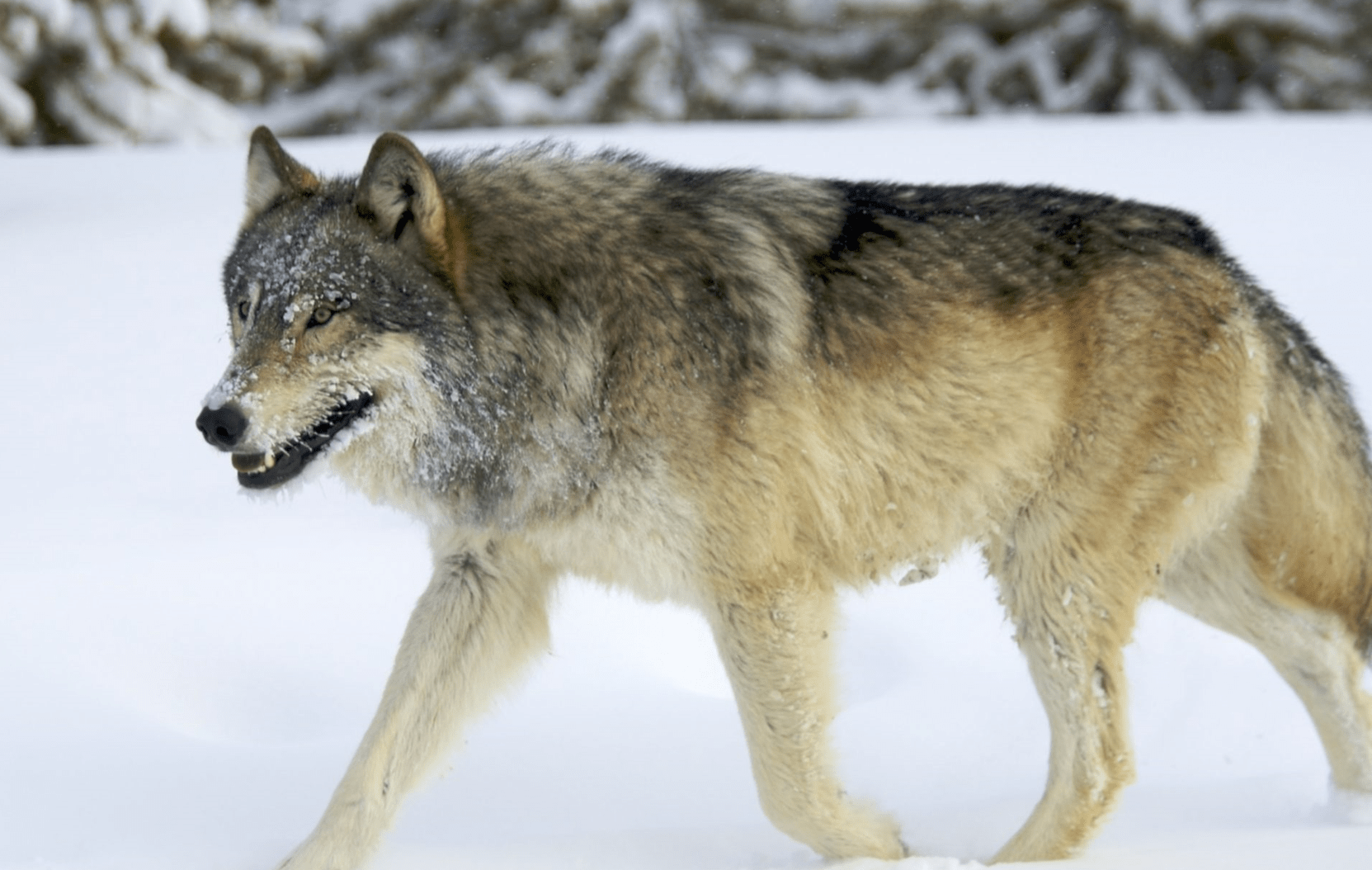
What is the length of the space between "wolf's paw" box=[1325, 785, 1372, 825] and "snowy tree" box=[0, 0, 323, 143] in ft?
33.7

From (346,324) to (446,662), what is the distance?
0.92m

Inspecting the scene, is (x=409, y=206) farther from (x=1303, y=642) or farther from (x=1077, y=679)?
(x=1303, y=642)

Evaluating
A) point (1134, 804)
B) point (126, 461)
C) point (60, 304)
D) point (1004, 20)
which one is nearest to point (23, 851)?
point (126, 461)

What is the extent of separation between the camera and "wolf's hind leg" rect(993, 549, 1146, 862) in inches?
145

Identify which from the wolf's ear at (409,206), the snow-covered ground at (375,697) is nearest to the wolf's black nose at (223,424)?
the wolf's ear at (409,206)

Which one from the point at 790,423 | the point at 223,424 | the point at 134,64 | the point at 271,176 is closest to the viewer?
the point at 223,424

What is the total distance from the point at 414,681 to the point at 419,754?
0.58 ft

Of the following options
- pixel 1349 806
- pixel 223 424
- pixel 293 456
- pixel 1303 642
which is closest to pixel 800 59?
pixel 1303 642

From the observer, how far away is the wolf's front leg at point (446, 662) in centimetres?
354

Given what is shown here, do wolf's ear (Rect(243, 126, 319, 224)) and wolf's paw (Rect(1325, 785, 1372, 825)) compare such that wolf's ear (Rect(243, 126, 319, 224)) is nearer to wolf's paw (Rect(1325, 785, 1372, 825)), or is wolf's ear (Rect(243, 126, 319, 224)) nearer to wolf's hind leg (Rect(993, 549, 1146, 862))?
wolf's hind leg (Rect(993, 549, 1146, 862))

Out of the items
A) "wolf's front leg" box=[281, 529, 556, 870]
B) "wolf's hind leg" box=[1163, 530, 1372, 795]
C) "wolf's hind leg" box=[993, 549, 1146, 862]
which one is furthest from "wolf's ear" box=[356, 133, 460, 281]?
"wolf's hind leg" box=[1163, 530, 1372, 795]

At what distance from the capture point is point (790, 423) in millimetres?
3443

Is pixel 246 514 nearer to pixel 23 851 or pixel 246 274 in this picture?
pixel 23 851

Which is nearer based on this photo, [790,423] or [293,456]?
[293,456]
